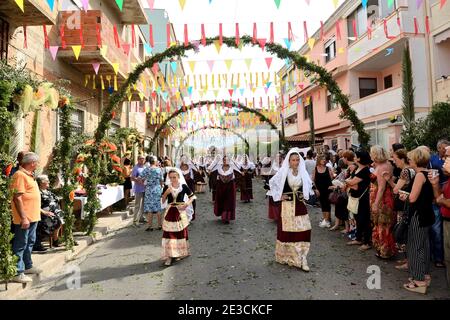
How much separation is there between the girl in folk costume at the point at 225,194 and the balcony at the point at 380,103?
10656mm

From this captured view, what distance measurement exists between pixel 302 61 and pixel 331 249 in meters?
5.73

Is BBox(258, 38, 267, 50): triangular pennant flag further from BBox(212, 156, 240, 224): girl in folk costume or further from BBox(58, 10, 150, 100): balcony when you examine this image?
BBox(58, 10, 150, 100): balcony

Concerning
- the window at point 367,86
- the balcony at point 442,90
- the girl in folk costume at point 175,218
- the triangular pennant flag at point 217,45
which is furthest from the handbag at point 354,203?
the window at point 367,86

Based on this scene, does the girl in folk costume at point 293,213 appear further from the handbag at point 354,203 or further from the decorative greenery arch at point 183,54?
the decorative greenery arch at point 183,54

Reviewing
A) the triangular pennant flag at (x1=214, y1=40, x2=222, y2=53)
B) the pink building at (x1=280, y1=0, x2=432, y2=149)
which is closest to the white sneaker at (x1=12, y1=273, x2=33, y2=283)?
the triangular pennant flag at (x1=214, y1=40, x2=222, y2=53)

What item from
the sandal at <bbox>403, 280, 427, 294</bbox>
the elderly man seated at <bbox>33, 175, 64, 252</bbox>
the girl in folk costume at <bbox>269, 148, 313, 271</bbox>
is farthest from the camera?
the elderly man seated at <bbox>33, 175, 64, 252</bbox>

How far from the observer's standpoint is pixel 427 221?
450 centimetres

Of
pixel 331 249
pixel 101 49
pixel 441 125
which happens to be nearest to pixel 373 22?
pixel 441 125

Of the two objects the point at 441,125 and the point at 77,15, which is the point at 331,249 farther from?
the point at 77,15

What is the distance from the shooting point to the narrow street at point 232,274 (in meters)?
4.57

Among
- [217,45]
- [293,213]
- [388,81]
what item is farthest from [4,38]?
[388,81]

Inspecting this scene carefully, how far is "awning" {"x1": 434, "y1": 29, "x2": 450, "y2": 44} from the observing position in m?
14.1

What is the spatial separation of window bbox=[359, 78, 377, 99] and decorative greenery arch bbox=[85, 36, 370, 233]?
12.8m

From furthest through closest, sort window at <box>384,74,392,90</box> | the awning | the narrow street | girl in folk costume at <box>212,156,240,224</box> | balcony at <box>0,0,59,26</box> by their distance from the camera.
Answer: window at <box>384,74,392,90</box> → the awning → girl in folk costume at <box>212,156,240,224</box> → balcony at <box>0,0,59,26</box> → the narrow street
